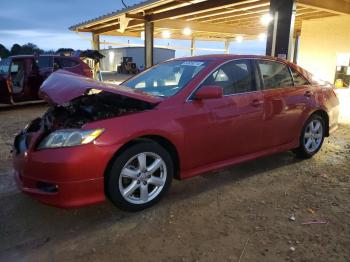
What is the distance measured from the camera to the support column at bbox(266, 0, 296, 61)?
8.50 m

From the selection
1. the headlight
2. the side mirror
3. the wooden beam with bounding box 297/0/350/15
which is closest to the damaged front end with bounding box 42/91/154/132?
the headlight

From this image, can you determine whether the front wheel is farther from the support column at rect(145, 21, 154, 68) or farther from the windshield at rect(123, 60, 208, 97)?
the support column at rect(145, 21, 154, 68)

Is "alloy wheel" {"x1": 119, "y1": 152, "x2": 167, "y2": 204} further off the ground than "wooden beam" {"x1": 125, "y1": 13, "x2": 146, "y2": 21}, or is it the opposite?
"wooden beam" {"x1": 125, "y1": 13, "x2": 146, "y2": 21}

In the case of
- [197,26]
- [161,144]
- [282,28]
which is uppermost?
[197,26]

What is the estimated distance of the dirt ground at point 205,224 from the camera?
104 inches

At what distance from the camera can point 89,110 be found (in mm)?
3531

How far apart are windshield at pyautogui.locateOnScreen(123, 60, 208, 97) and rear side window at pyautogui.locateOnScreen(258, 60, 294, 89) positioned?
0.87 metres

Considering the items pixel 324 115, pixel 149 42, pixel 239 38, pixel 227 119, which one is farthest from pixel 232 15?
pixel 227 119

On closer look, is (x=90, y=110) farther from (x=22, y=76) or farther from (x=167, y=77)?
(x=22, y=76)

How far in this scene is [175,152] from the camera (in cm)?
346

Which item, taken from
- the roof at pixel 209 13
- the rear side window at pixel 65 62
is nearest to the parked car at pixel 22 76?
the rear side window at pixel 65 62

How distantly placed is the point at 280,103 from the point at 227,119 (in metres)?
0.98

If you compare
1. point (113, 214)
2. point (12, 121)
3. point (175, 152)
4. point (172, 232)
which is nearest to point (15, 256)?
point (113, 214)

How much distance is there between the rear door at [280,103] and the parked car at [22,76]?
303 inches
